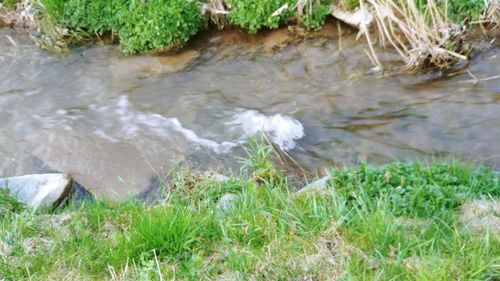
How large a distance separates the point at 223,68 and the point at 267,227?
4.29m

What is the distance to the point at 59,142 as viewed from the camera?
21.0ft

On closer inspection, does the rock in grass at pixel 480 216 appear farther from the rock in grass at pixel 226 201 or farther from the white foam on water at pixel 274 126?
the white foam on water at pixel 274 126

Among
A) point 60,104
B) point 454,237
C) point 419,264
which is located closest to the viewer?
point 419,264

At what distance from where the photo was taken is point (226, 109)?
6734 millimetres

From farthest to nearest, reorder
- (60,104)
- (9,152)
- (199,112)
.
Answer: (60,104), (199,112), (9,152)

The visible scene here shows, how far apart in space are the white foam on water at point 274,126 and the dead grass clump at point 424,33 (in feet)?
4.50

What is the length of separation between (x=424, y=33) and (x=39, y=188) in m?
4.38

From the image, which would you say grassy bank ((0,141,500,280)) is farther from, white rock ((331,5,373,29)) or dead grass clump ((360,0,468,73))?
white rock ((331,5,373,29))

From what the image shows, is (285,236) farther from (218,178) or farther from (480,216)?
(218,178)

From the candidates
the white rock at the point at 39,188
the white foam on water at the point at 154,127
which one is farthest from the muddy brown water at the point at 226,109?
the white rock at the point at 39,188

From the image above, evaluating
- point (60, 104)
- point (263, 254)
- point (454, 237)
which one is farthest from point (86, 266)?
point (60, 104)

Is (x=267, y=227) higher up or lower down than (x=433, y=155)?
higher up

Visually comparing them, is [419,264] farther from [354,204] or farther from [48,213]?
[48,213]

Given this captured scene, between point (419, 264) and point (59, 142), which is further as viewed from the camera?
point (59, 142)
